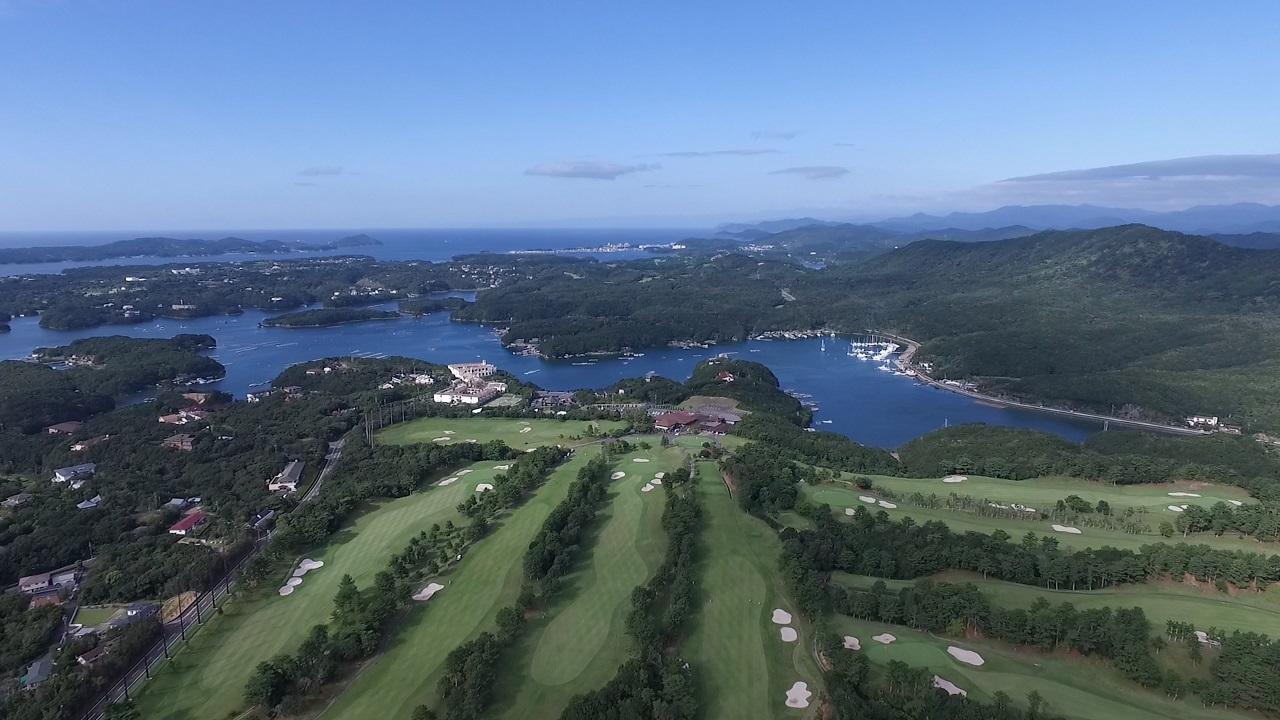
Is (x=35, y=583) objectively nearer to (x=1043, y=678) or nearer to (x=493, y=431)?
(x=493, y=431)

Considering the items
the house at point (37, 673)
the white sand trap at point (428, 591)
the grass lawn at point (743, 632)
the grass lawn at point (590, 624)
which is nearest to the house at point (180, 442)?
the house at point (37, 673)

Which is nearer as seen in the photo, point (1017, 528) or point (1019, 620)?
point (1019, 620)

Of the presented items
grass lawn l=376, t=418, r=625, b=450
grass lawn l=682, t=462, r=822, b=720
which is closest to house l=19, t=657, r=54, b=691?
grass lawn l=682, t=462, r=822, b=720

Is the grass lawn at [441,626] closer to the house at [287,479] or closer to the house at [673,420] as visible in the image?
the house at [287,479]

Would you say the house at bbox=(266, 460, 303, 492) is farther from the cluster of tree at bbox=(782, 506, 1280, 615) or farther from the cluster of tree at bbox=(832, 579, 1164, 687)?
the cluster of tree at bbox=(832, 579, 1164, 687)

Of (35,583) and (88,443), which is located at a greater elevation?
(88,443)

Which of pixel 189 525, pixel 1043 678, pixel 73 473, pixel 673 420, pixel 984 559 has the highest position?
pixel 984 559

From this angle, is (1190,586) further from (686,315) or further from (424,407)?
(686,315)

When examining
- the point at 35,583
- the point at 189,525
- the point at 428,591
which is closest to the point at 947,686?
the point at 428,591

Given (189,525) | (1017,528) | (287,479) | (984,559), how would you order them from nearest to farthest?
(984,559) < (1017,528) < (189,525) < (287,479)
